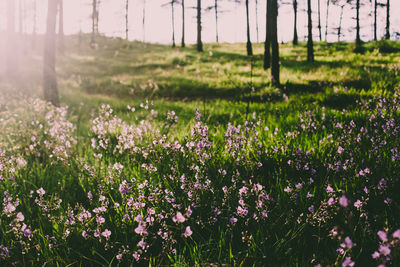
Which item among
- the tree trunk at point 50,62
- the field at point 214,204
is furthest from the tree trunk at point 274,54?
the tree trunk at point 50,62

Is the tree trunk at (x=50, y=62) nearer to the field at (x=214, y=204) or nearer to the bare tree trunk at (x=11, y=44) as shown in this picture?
the field at (x=214, y=204)

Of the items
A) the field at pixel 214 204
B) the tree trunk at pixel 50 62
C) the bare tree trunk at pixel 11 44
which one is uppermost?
the bare tree trunk at pixel 11 44

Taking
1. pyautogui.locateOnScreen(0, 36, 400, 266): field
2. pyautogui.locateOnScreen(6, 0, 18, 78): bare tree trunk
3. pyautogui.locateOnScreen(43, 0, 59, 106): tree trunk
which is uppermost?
pyautogui.locateOnScreen(6, 0, 18, 78): bare tree trunk

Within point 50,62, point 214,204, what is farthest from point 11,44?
point 214,204

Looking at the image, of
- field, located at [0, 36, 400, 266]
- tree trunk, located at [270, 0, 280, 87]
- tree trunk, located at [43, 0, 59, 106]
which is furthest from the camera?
tree trunk, located at [270, 0, 280, 87]

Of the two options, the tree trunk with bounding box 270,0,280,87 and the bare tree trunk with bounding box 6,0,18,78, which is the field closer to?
the tree trunk with bounding box 270,0,280,87

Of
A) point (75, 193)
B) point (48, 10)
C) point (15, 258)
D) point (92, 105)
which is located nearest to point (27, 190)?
point (75, 193)

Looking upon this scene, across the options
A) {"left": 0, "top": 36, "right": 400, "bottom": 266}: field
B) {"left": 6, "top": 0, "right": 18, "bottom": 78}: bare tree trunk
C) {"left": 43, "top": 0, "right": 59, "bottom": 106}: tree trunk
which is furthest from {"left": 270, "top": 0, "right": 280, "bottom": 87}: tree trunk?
{"left": 6, "top": 0, "right": 18, "bottom": 78}: bare tree trunk

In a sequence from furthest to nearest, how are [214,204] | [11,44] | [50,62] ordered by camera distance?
[11,44] < [50,62] < [214,204]

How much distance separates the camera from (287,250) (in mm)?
1775

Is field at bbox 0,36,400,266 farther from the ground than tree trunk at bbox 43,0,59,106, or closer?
closer

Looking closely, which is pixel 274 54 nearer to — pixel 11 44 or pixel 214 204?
pixel 214 204

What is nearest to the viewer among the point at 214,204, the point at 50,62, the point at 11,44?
the point at 214,204

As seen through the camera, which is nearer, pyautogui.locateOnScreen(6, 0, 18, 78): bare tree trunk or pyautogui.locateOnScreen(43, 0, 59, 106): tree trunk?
pyautogui.locateOnScreen(43, 0, 59, 106): tree trunk
